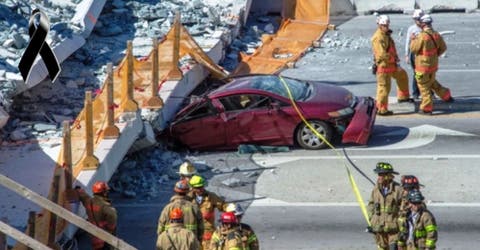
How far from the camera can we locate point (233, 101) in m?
19.2

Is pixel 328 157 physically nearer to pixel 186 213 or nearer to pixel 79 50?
pixel 186 213

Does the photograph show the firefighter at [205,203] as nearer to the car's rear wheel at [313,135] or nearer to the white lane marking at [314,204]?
the white lane marking at [314,204]

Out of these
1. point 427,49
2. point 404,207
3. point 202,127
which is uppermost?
point 404,207

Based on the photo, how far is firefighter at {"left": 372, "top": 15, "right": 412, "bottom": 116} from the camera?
20.5 meters

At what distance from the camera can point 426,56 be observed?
20.7 metres

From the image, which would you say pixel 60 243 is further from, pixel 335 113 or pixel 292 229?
pixel 335 113

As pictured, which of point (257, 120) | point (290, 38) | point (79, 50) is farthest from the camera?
point (290, 38)

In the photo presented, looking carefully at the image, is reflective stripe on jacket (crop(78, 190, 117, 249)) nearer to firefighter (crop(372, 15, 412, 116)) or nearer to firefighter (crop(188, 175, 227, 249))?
firefighter (crop(188, 175, 227, 249))

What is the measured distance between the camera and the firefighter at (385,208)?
1401 centimetres

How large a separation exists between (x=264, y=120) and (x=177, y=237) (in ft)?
22.9

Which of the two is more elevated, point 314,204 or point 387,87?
point 387,87

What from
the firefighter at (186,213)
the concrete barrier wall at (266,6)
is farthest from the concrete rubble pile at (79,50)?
the firefighter at (186,213)

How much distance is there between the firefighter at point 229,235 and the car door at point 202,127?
6916mm

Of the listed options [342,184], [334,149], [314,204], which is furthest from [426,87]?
[314,204]
